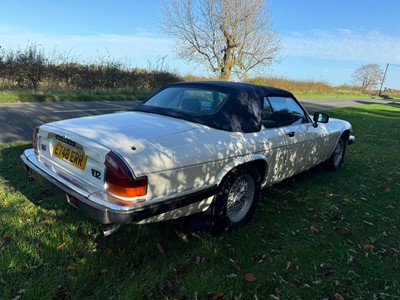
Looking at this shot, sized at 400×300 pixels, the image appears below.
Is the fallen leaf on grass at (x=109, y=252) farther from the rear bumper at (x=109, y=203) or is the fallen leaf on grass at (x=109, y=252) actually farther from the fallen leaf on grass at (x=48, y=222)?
the fallen leaf on grass at (x=48, y=222)

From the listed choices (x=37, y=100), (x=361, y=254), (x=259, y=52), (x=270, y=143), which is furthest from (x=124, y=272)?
(x=259, y=52)

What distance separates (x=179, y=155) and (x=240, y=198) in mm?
1145

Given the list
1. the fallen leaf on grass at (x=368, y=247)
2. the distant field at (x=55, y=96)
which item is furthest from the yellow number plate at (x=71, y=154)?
the distant field at (x=55, y=96)

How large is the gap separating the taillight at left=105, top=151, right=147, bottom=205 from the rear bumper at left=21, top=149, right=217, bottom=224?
0.09m

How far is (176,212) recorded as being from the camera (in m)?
2.71

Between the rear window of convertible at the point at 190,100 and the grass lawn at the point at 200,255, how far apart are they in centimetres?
128

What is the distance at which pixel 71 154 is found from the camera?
279cm

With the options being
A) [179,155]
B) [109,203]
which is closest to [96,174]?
[109,203]

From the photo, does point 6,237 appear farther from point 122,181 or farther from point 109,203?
point 122,181

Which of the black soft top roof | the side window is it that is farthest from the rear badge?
the side window

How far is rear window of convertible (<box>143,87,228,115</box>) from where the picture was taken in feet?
11.6

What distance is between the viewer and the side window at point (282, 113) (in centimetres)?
378

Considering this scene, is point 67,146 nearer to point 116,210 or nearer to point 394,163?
point 116,210

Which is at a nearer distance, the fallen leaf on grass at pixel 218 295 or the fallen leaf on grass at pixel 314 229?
the fallen leaf on grass at pixel 218 295
